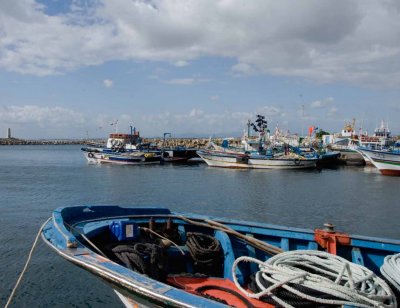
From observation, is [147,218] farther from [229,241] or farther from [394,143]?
[394,143]

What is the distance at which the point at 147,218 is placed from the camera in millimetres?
7387

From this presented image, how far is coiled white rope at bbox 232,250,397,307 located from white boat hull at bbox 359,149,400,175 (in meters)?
37.3

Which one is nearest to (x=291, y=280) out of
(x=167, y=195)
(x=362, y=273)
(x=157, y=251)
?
(x=362, y=273)

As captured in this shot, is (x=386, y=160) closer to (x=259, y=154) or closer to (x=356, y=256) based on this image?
(x=259, y=154)

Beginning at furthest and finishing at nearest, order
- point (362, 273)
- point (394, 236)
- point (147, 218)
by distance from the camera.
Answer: point (394, 236) → point (147, 218) → point (362, 273)

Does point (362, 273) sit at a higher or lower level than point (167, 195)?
higher

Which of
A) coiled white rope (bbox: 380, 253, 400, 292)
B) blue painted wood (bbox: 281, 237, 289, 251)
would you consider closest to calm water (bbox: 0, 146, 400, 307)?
blue painted wood (bbox: 281, 237, 289, 251)

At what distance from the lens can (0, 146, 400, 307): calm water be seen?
909cm

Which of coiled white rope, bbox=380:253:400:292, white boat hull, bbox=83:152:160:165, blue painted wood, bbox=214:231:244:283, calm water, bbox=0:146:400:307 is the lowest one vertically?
calm water, bbox=0:146:400:307

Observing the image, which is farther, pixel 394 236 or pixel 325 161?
pixel 325 161

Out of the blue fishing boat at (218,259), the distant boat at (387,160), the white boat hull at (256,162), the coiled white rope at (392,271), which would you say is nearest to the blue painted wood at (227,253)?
the blue fishing boat at (218,259)

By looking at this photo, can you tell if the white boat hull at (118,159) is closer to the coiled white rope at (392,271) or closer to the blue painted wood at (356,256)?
the blue painted wood at (356,256)

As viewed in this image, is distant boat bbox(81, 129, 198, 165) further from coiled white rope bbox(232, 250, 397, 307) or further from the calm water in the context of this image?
coiled white rope bbox(232, 250, 397, 307)

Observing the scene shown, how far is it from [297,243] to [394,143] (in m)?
58.2
